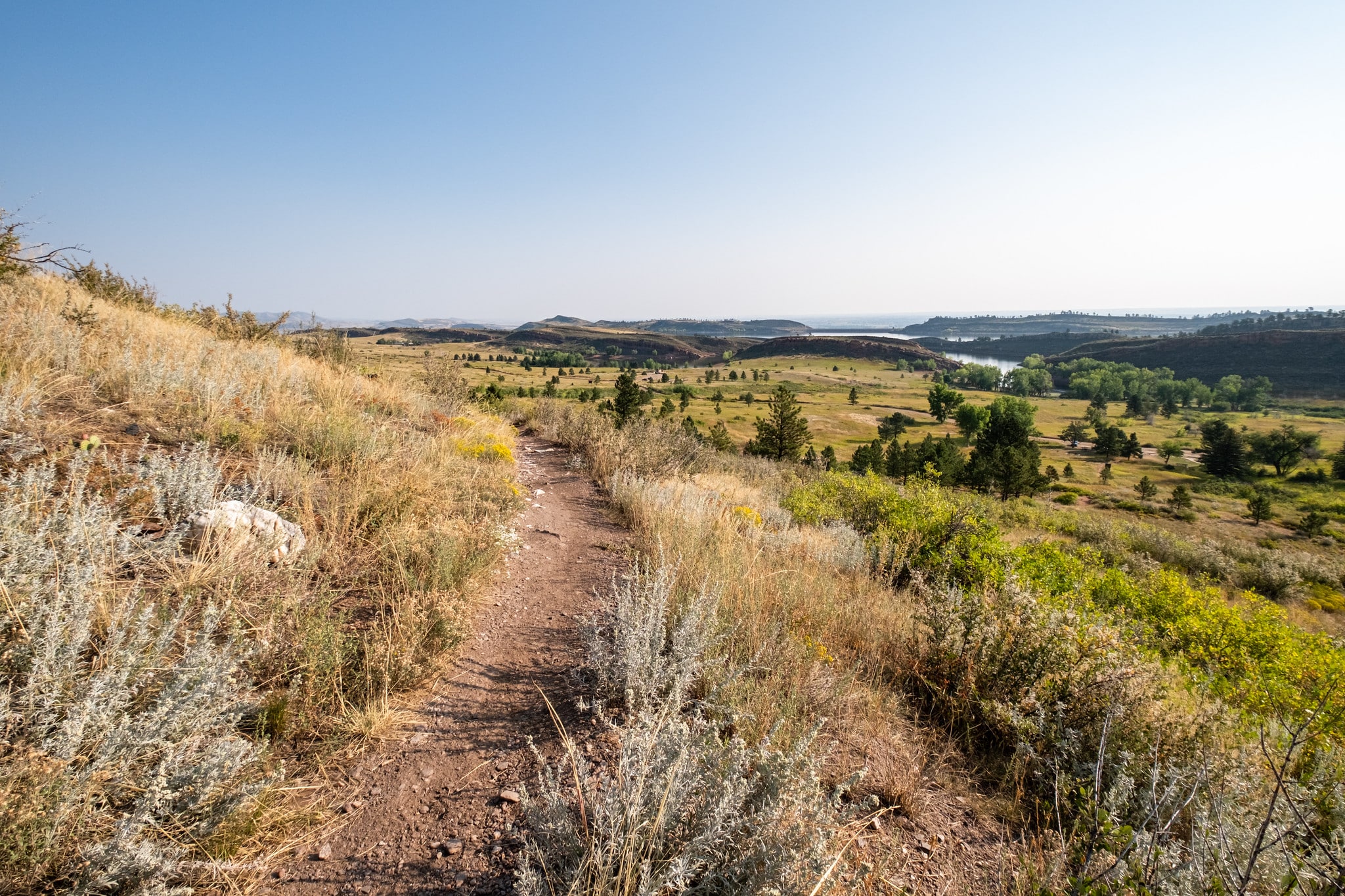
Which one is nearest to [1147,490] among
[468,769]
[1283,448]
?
[1283,448]

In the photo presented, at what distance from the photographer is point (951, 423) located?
4503 inches

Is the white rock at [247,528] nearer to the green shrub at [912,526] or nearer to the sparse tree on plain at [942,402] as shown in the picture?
the green shrub at [912,526]

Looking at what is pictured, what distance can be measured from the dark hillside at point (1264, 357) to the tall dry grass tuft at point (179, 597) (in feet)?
690

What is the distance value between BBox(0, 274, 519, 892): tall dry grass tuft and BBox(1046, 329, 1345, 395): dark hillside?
21026cm

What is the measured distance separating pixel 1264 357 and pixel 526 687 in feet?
759

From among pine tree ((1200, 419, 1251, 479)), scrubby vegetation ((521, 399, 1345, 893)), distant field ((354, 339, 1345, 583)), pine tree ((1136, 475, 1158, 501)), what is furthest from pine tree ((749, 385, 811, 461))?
pine tree ((1200, 419, 1251, 479))

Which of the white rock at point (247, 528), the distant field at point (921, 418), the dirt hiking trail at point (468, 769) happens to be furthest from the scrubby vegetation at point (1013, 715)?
the distant field at point (921, 418)

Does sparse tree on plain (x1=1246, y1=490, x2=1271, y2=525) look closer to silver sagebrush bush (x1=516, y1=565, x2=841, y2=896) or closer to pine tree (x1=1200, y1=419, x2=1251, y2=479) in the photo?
pine tree (x1=1200, y1=419, x2=1251, y2=479)

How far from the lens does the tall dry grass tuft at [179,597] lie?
1957 mm

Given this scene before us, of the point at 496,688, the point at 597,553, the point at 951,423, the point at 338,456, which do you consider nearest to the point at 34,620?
the point at 496,688

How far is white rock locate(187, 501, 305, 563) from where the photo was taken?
364cm

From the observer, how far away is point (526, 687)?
11.7ft

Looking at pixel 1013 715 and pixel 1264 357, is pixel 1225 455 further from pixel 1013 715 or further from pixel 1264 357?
pixel 1264 357

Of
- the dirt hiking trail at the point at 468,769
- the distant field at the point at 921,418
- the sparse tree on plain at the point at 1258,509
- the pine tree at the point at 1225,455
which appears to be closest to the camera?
the dirt hiking trail at the point at 468,769
